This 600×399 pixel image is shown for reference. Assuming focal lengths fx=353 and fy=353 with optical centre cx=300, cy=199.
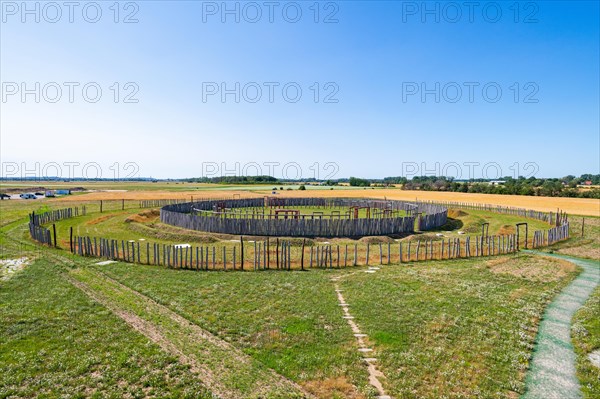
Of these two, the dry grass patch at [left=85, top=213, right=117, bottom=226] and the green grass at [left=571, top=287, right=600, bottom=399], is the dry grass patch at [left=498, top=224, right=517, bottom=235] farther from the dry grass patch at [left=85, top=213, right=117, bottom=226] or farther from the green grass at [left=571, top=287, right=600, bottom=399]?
the dry grass patch at [left=85, top=213, right=117, bottom=226]

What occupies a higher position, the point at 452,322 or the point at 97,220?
the point at 97,220

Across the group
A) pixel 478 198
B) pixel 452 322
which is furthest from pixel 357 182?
pixel 452 322

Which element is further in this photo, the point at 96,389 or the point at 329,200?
the point at 329,200

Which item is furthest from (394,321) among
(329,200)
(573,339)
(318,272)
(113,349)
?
(329,200)

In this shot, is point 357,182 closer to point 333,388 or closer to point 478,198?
point 478,198

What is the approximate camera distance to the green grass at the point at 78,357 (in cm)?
921

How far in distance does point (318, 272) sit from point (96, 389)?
14.0 metres

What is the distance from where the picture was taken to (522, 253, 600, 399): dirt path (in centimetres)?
955

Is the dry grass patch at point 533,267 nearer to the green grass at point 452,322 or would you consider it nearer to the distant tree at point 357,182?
the green grass at point 452,322

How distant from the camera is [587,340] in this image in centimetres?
1259

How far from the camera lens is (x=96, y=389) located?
9180 millimetres

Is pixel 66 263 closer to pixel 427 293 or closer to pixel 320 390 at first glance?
pixel 320 390

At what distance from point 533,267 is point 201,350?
21859 millimetres

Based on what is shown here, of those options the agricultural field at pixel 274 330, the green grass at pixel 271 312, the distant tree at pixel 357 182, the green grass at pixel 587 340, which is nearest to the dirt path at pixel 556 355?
the green grass at pixel 587 340
